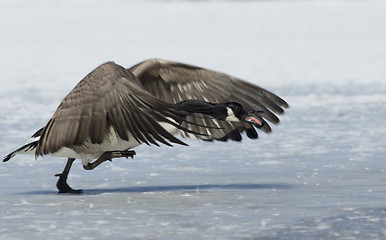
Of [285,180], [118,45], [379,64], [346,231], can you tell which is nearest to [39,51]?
[118,45]

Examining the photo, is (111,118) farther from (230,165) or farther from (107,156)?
(230,165)

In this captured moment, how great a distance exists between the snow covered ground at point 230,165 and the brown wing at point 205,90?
1.47ft

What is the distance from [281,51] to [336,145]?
537 inches

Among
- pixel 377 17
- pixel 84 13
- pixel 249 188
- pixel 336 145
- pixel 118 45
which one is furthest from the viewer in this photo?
pixel 84 13

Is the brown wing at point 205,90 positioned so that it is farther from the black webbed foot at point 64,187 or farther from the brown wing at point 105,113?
the black webbed foot at point 64,187

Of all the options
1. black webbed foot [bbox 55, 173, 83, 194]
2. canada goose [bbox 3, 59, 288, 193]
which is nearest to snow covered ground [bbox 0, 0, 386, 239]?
black webbed foot [bbox 55, 173, 83, 194]

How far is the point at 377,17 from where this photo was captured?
117ft

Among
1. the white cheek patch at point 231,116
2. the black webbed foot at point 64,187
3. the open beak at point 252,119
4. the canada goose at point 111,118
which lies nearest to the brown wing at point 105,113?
the canada goose at point 111,118

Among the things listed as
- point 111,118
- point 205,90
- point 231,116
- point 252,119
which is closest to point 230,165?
point 205,90

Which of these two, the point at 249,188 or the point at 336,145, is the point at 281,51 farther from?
the point at 249,188

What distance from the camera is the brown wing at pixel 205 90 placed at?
8.15 m

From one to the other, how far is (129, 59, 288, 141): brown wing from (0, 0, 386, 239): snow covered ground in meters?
0.45

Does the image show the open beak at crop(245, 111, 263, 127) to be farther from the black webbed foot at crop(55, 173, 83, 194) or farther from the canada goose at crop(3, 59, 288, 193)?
the black webbed foot at crop(55, 173, 83, 194)

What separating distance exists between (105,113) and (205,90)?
6.44 feet
